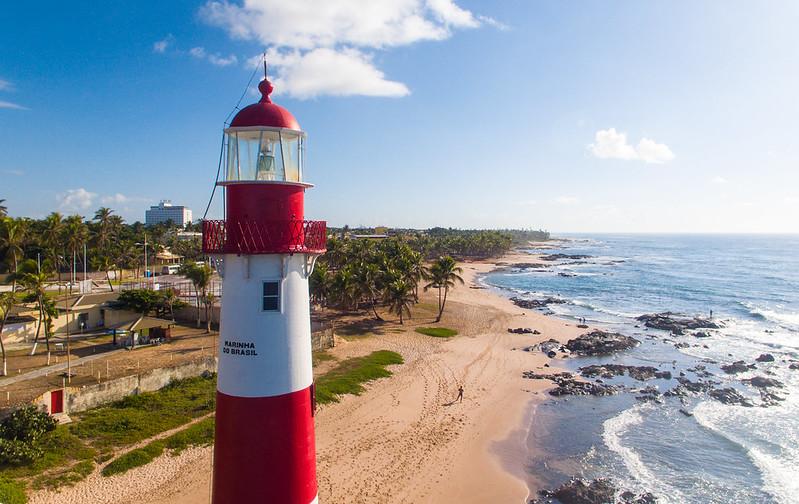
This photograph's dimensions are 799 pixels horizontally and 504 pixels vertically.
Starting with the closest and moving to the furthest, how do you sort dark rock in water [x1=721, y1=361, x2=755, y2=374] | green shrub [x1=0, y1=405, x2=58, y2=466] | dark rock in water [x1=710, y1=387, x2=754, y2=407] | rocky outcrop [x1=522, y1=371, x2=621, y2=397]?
green shrub [x1=0, y1=405, x2=58, y2=466], dark rock in water [x1=710, y1=387, x2=754, y2=407], rocky outcrop [x1=522, y1=371, x2=621, y2=397], dark rock in water [x1=721, y1=361, x2=755, y2=374]

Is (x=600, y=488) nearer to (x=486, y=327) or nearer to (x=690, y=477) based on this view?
(x=690, y=477)

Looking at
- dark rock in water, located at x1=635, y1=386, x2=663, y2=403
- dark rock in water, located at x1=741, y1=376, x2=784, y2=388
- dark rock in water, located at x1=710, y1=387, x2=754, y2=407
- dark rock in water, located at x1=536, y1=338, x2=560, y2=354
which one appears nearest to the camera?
dark rock in water, located at x1=710, y1=387, x2=754, y2=407

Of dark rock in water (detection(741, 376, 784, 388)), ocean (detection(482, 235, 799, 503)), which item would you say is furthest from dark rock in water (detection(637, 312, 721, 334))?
dark rock in water (detection(741, 376, 784, 388))

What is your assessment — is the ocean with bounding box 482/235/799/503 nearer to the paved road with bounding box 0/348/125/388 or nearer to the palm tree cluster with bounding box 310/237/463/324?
the palm tree cluster with bounding box 310/237/463/324

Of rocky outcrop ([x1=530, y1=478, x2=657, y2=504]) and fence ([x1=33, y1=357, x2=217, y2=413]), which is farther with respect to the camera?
fence ([x1=33, y1=357, x2=217, y2=413])

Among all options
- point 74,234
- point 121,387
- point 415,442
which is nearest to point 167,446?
point 121,387

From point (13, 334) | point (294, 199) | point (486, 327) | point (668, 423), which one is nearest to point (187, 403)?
point (13, 334)

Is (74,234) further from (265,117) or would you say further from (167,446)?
(265,117)
